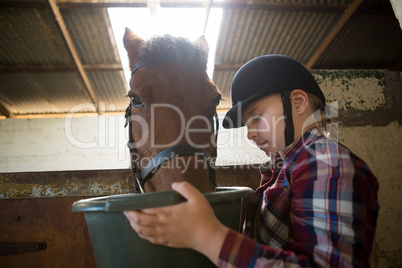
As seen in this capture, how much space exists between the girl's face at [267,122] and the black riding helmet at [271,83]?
0.03 metres

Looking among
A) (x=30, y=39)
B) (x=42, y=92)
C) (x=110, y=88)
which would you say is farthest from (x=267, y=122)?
(x=42, y=92)

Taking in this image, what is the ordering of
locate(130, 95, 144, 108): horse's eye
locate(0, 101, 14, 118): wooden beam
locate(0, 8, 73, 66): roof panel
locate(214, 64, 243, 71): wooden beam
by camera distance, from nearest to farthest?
locate(130, 95, 144, 108): horse's eye
locate(0, 8, 73, 66): roof panel
locate(214, 64, 243, 71): wooden beam
locate(0, 101, 14, 118): wooden beam

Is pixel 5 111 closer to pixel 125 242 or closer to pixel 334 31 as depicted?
pixel 125 242

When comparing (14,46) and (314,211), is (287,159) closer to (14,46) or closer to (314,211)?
(314,211)

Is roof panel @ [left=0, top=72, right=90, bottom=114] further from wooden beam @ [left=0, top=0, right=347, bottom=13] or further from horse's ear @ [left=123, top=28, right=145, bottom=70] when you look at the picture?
horse's ear @ [left=123, top=28, right=145, bottom=70]

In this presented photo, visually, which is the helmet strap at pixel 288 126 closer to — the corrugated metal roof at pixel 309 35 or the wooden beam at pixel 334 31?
the corrugated metal roof at pixel 309 35

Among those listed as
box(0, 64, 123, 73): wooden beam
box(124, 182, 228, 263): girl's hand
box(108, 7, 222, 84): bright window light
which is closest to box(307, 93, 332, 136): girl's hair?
box(124, 182, 228, 263): girl's hand

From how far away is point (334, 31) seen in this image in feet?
19.1

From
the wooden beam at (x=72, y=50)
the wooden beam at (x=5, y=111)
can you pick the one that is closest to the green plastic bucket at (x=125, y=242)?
the wooden beam at (x=72, y=50)

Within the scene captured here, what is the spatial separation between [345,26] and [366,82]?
163 inches

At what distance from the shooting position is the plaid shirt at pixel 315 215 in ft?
2.52

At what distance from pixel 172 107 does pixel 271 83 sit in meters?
0.51

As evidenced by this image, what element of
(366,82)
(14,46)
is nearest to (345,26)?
(366,82)

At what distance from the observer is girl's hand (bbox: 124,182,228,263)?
2.36 feet
